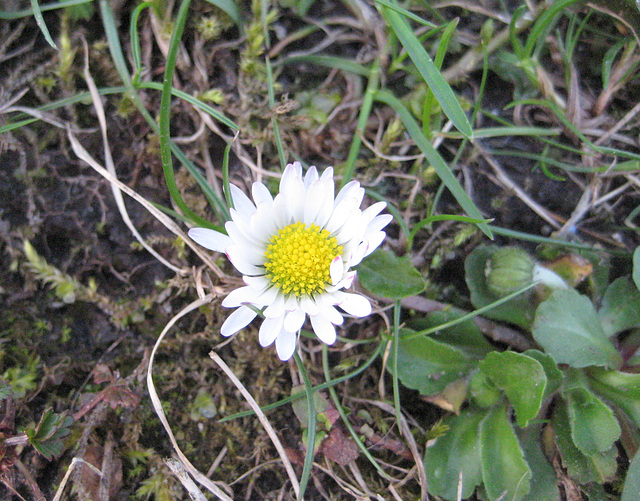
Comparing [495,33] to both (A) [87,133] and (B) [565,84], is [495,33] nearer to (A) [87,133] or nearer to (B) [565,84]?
(B) [565,84]

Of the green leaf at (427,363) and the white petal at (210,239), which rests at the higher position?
the white petal at (210,239)

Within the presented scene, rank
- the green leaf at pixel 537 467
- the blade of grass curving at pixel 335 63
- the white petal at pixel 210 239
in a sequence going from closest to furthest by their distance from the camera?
1. the white petal at pixel 210 239
2. the green leaf at pixel 537 467
3. the blade of grass curving at pixel 335 63

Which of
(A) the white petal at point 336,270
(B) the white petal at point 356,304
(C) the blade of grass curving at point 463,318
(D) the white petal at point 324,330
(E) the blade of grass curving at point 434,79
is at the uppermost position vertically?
(E) the blade of grass curving at point 434,79

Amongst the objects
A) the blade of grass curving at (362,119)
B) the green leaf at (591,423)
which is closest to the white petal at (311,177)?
the blade of grass curving at (362,119)

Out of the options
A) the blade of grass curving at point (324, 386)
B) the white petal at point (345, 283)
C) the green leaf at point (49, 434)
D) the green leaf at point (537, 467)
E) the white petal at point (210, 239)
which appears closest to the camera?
the white petal at point (345, 283)

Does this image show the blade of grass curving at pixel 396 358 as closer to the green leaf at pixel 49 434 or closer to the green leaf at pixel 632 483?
the green leaf at pixel 632 483

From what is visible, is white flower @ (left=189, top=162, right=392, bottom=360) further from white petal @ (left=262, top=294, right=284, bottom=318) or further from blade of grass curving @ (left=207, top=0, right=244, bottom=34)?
blade of grass curving @ (left=207, top=0, right=244, bottom=34)

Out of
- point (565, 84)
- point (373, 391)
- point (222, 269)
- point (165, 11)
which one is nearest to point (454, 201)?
point (565, 84)
